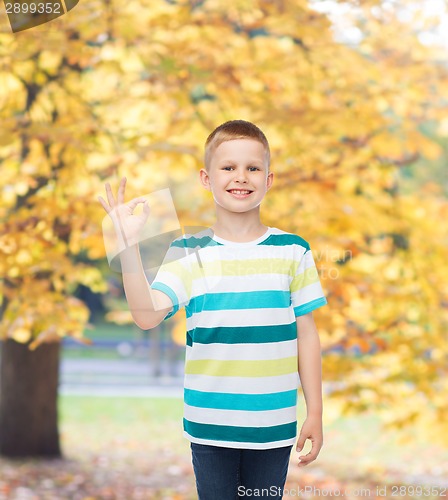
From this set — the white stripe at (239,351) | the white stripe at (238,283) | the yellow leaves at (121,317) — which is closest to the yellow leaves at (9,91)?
the yellow leaves at (121,317)

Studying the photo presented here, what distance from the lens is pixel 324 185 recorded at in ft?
16.0

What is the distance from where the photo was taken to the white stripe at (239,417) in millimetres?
1906

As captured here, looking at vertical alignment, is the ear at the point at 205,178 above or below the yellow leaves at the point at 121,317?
above

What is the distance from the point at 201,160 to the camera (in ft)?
14.5

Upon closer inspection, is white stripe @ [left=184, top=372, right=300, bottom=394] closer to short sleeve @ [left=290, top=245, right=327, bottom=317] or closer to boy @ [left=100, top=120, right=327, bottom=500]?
boy @ [left=100, top=120, right=327, bottom=500]

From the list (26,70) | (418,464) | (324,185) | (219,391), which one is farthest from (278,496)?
(418,464)

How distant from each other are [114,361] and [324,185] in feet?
59.1

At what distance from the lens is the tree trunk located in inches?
273

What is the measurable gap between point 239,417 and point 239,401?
0.14 feet

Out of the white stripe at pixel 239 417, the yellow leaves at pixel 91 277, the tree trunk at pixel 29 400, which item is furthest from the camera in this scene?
the tree trunk at pixel 29 400

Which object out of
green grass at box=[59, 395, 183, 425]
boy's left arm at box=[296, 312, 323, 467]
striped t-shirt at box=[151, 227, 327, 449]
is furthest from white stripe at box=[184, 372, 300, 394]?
green grass at box=[59, 395, 183, 425]

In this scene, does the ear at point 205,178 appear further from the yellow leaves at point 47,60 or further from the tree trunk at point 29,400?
the tree trunk at point 29,400

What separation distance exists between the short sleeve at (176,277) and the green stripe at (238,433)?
0.33m

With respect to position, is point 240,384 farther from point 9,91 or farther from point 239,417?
point 9,91
